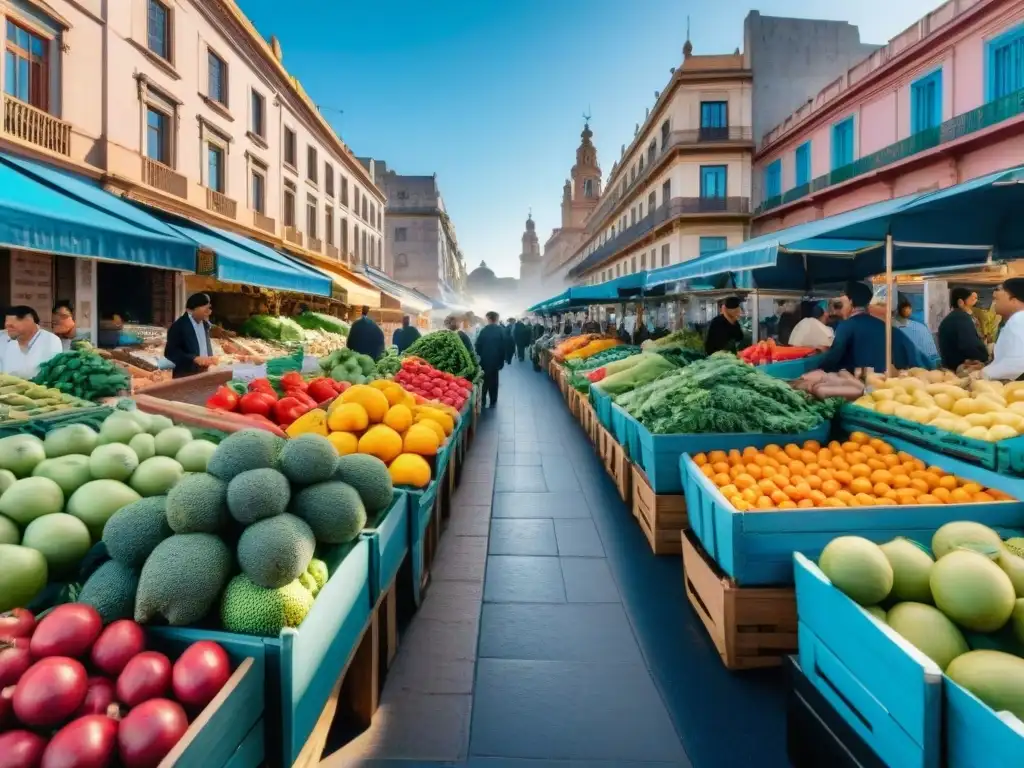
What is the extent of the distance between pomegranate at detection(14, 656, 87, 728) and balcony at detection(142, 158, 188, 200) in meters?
13.6

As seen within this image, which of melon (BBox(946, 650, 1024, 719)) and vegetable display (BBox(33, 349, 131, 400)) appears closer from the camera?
melon (BBox(946, 650, 1024, 719))

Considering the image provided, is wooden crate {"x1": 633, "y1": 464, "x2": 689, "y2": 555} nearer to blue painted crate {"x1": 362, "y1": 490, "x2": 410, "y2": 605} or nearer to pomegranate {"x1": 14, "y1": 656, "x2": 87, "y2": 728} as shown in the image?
blue painted crate {"x1": 362, "y1": 490, "x2": 410, "y2": 605}

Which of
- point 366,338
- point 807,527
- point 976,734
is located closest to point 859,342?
point 807,527

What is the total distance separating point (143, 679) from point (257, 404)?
260 cm

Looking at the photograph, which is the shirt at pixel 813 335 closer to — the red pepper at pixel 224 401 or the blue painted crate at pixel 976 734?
the red pepper at pixel 224 401

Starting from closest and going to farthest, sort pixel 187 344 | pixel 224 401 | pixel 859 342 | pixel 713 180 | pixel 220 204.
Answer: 1. pixel 224 401
2. pixel 859 342
3. pixel 187 344
4. pixel 220 204
5. pixel 713 180

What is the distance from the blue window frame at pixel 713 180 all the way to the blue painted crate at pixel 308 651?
28.3 meters

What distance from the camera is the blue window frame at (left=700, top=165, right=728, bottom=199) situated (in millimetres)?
27281

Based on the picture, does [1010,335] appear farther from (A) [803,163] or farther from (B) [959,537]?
(A) [803,163]

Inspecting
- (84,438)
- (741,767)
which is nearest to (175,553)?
(84,438)

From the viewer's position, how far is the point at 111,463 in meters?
2.19

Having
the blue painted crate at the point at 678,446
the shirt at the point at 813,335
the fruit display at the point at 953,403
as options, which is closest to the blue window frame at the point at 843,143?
the shirt at the point at 813,335

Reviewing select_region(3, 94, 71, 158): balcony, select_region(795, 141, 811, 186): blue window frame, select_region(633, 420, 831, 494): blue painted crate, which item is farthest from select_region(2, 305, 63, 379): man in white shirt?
select_region(795, 141, 811, 186): blue window frame

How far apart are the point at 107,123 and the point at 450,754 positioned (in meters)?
13.2
